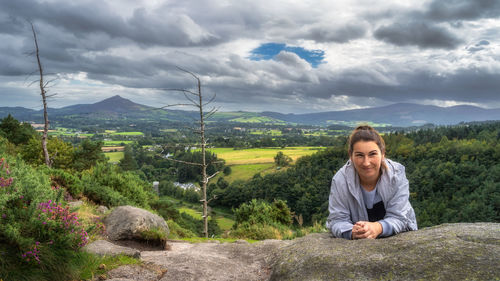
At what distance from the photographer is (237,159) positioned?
113812mm

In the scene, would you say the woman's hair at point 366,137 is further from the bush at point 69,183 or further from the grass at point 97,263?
the bush at point 69,183

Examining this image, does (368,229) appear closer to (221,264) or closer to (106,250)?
(221,264)

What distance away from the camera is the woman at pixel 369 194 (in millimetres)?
3684

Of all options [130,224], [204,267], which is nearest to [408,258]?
[204,267]

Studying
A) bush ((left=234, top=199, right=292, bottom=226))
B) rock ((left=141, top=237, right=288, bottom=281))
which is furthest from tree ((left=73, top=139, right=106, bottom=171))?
rock ((left=141, top=237, right=288, bottom=281))

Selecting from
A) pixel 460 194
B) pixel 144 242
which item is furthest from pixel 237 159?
pixel 144 242

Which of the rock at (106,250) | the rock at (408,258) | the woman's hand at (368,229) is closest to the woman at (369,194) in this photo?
the woman's hand at (368,229)

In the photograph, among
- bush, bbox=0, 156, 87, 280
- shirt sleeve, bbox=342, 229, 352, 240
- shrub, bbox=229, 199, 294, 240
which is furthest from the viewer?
shrub, bbox=229, 199, 294, 240

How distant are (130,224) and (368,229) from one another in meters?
7.77

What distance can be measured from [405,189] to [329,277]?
5.27 ft

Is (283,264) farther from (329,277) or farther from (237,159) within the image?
(237,159)

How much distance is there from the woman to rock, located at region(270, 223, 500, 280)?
16 cm

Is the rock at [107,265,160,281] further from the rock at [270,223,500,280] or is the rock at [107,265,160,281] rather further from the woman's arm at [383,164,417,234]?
the woman's arm at [383,164,417,234]

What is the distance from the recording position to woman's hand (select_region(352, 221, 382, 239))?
3.68 metres
